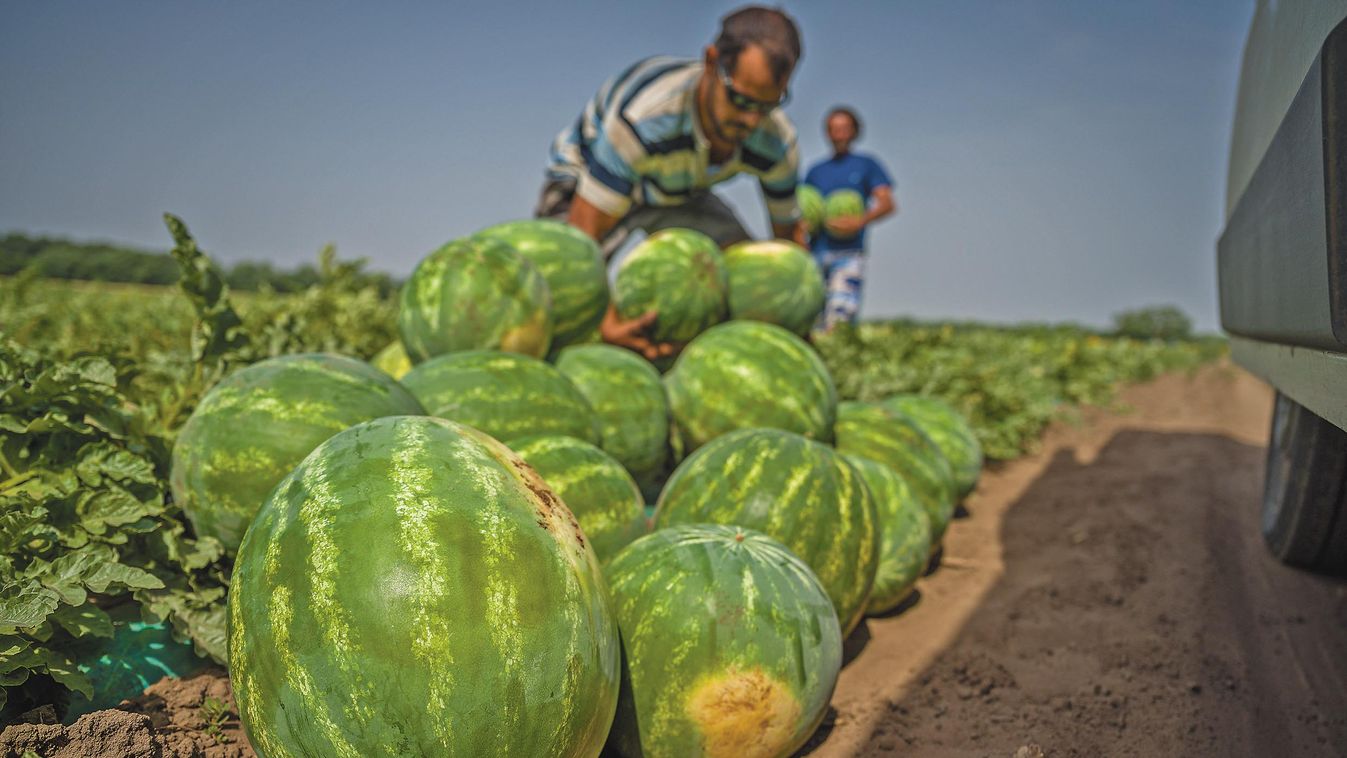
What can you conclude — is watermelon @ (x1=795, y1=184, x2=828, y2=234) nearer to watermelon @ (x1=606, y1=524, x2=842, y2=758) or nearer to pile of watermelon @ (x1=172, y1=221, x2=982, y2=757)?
pile of watermelon @ (x1=172, y1=221, x2=982, y2=757)

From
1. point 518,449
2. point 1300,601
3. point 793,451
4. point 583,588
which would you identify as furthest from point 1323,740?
point 518,449

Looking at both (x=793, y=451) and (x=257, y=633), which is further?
(x=793, y=451)

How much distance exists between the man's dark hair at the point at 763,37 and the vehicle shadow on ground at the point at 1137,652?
2.69 m

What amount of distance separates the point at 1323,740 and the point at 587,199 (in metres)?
3.82

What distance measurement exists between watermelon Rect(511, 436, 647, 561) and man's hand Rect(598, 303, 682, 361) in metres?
1.44

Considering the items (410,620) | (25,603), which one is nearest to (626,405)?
(410,620)

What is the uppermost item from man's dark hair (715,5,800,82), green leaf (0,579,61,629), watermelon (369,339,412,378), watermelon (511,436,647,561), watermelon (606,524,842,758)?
man's dark hair (715,5,800,82)

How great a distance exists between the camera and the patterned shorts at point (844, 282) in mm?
7465

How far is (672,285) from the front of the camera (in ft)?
12.2

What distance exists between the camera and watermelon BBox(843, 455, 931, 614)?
9.20 ft

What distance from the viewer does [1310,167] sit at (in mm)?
1402

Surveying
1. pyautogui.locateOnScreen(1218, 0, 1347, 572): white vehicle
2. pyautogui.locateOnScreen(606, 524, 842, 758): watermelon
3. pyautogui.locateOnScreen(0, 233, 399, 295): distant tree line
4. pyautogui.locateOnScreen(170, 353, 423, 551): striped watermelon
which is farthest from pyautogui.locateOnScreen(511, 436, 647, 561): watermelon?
pyautogui.locateOnScreen(0, 233, 399, 295): distant tree line

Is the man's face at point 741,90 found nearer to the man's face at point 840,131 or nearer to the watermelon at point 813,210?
the watermelon at point 813,210

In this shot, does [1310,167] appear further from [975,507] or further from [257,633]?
[975,507]
